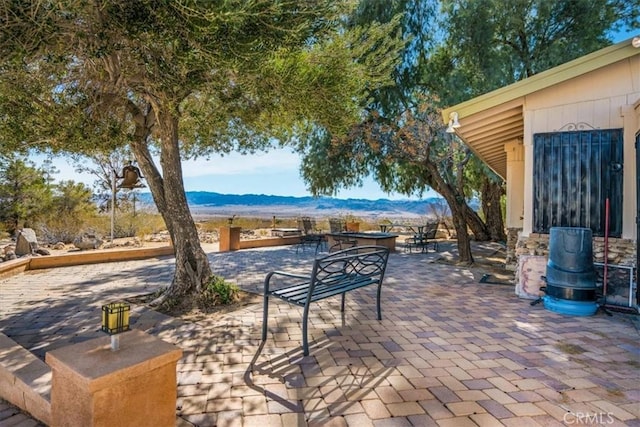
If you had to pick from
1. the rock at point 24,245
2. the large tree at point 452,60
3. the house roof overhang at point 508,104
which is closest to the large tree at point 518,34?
the large tree at point 452,60

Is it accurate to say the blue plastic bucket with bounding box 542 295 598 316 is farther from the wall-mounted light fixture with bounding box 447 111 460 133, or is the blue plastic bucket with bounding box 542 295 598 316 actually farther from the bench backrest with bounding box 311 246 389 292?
A: the wall-mounted light fixture with bounding box 447 111 460 133

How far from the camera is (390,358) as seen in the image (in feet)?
9.55

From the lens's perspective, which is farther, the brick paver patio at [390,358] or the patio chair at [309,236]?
the patio chair at [309,236]

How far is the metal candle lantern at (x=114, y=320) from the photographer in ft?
5.78

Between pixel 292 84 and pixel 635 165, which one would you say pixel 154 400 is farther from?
pixel 635 165

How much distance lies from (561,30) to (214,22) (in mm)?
10650

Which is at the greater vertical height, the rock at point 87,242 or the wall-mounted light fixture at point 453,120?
the wall-mounted light fixture at point 453,120

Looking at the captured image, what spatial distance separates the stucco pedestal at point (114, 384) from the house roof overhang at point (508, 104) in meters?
5.20

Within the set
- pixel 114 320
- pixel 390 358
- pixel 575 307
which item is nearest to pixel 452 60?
pixel 575 307

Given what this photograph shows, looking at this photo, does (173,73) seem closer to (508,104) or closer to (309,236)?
(508,104)

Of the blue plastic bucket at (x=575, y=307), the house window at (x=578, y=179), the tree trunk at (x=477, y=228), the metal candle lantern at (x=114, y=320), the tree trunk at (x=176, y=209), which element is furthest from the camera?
the tree trunk at (x=477, y=228)

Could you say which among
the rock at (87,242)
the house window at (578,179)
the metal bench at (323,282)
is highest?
the house window at (578,179)

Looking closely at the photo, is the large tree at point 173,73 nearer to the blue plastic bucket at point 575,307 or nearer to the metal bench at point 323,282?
the metal bench at point 323,282

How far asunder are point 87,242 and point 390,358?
8.88m
